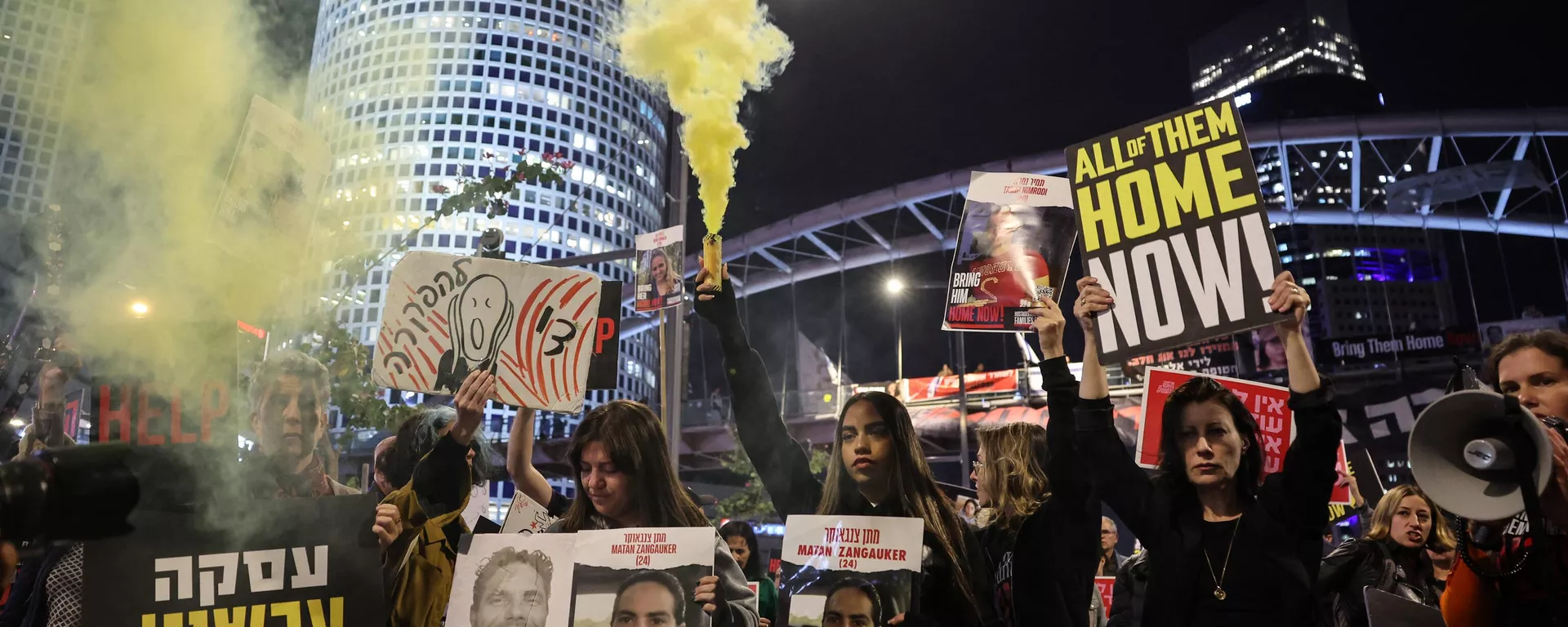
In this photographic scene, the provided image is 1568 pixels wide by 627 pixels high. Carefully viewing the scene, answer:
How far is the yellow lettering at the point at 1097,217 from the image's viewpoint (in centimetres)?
428

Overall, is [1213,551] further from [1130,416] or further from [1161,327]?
[1130,416]

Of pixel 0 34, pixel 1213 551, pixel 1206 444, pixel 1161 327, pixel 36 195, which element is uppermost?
pixel 0 34

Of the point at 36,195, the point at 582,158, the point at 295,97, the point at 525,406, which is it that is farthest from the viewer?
the point at 582,158

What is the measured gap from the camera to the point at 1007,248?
199 inches

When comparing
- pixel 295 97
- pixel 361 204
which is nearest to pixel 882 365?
pixel 361 204

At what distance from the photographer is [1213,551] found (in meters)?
3.38

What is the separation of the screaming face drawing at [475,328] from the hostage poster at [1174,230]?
2.42m

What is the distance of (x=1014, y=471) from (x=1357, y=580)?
2.66 meters

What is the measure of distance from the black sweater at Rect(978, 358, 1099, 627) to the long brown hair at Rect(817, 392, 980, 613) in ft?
0.78

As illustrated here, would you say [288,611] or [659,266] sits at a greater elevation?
[659,266]

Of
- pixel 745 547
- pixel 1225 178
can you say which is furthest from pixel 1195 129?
pixel 745 547

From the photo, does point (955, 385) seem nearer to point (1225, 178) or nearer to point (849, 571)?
point (1225, 178)

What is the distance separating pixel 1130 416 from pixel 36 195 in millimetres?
20256

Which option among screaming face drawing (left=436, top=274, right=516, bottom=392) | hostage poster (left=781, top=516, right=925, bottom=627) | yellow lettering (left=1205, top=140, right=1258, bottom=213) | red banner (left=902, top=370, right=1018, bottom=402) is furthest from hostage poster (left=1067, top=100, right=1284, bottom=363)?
red banner (left=902, top=370, right=1018, bottom=402)
